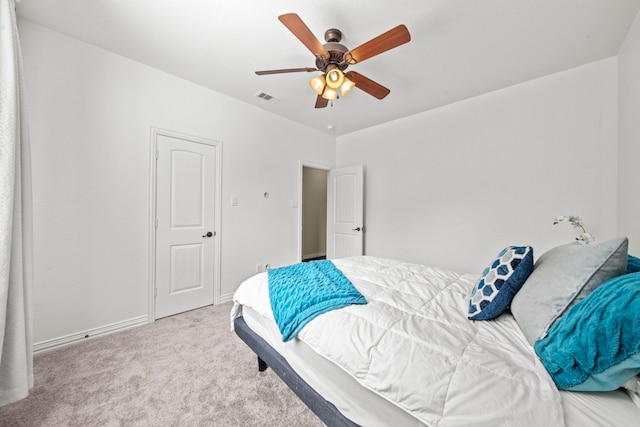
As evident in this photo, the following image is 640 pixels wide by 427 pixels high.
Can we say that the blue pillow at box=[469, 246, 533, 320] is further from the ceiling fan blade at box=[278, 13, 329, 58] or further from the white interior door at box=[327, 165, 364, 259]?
the white interior door at box=[327, 165, 364, 259]

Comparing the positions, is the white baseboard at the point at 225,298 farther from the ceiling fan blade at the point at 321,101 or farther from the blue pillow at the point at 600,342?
the blue pillow at the point at 600,342

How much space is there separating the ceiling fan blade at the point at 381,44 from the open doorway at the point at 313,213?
3718 millimetres

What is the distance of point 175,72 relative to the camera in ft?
8.30

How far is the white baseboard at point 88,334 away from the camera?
6.28ft

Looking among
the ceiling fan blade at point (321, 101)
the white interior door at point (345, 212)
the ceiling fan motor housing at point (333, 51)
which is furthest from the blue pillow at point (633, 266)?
the white interior door at point (345, 212)

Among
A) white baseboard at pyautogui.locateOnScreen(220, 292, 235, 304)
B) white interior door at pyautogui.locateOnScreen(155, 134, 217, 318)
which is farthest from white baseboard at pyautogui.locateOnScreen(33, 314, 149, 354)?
white baseboard at pyautogui.locateOnScreen(220, 292, 235, 304)

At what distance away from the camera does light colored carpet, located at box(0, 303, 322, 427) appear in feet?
4.38

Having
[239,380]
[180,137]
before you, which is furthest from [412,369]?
[180,137]

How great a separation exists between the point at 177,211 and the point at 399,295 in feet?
8.05

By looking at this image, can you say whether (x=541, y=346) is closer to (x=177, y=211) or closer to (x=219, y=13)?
(x=219, y=13)

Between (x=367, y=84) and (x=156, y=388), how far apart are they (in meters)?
2.78

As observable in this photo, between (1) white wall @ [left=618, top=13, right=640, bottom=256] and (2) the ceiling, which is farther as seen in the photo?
(1) white wall @ [left=618, top=13, right=640, bottom=256]

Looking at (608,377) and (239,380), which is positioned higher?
(608,377)

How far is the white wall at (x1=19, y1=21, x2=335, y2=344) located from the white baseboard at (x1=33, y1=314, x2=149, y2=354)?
0.03 metres
